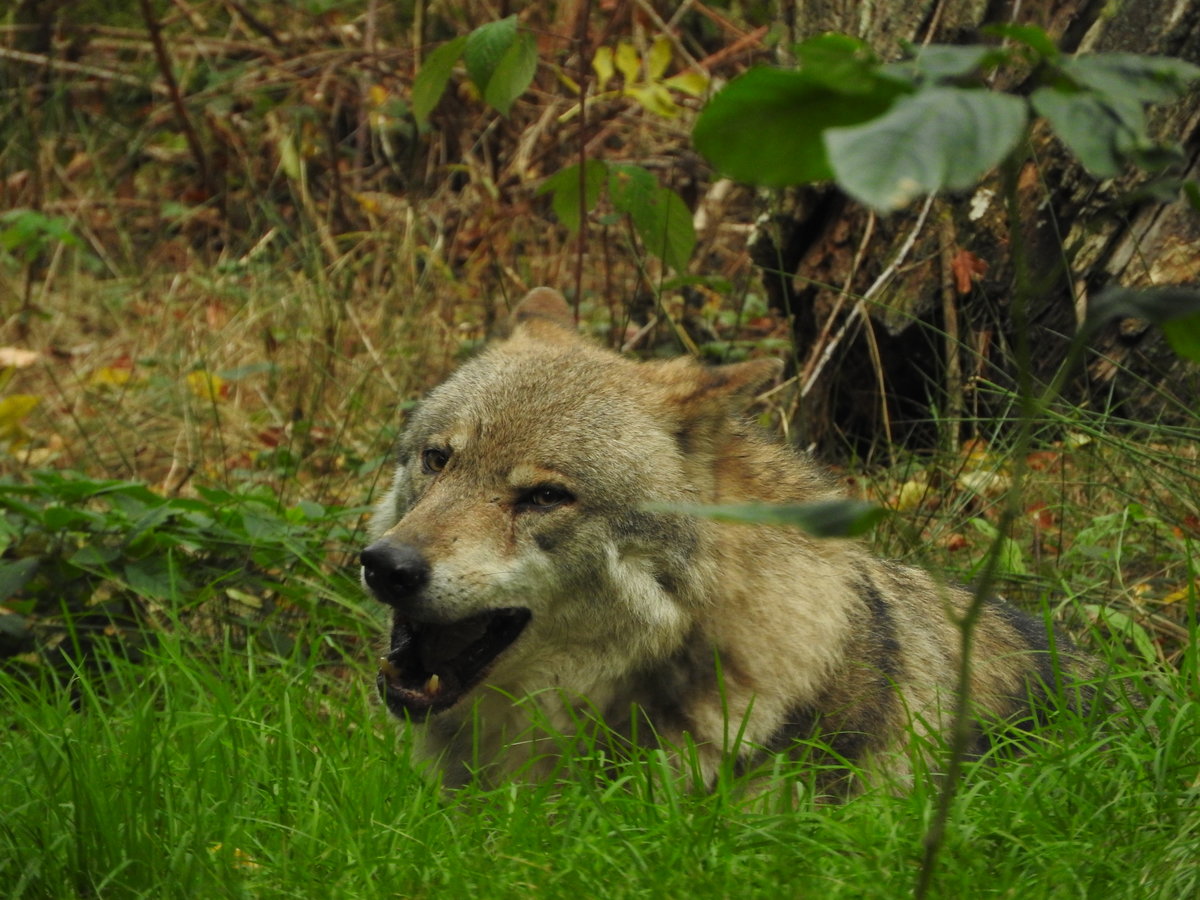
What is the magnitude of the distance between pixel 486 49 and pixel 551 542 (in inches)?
71.0

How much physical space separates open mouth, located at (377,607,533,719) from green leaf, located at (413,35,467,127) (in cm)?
197

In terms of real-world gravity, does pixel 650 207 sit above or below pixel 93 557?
above

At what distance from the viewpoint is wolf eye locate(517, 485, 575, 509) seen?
11.1ft

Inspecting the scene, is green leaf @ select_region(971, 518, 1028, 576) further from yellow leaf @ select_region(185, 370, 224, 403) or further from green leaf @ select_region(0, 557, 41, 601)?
yellow leaf @ select_region(185, 370, 224, 403)

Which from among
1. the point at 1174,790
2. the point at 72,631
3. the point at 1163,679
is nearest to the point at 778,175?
the point at 1174,790

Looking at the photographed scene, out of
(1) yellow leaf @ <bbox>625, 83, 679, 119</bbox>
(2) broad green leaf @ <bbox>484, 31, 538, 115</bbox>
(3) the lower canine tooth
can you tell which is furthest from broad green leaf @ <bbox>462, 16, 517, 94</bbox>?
(1) yellow leaf @ <bbox>625, 83, 679, 119</bbox>

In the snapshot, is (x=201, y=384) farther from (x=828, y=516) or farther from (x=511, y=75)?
(x=828, y=516)

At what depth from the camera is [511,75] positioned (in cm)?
445

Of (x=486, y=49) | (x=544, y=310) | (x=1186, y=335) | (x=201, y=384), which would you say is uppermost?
(x=1186, y=335)

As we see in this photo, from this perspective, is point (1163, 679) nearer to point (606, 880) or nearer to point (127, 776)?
point (606, 880)

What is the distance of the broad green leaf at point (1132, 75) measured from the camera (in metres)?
1.52

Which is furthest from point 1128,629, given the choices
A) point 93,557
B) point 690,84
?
point 690,84

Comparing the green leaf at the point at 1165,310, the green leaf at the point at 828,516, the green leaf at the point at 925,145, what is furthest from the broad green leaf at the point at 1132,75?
the green leaf at the point at 828,516

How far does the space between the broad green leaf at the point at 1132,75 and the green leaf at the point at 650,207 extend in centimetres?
320
